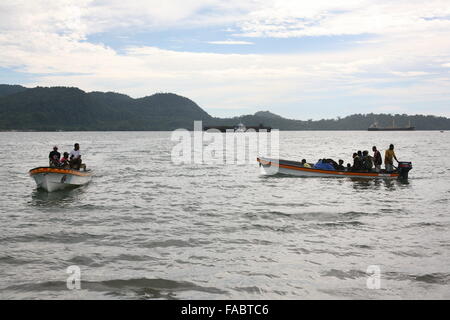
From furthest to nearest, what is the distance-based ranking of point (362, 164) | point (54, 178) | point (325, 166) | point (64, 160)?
point (325, 166), point (362, 164), point (64, 160), point (54, 178)

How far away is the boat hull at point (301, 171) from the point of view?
2948 cm

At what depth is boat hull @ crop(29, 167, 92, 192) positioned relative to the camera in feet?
73.5

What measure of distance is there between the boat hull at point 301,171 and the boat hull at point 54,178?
15395 mm

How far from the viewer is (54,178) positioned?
22828 mm

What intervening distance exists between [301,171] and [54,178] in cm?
1801

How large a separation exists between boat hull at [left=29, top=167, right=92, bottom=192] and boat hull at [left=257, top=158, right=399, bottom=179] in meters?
15.4

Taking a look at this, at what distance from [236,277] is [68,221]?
30.8 feet

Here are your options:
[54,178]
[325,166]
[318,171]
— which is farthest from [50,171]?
[325,166]

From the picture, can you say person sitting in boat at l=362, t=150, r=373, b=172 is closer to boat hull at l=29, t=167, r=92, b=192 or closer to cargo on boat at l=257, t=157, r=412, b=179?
cargo on boat at l=257, t=157, r=412, b=179

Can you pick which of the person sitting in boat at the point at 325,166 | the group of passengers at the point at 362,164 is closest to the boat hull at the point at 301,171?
the person sitting in boat at the point at 325,166

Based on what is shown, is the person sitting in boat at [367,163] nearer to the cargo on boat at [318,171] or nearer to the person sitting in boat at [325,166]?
the cargo on boat at [318,171]

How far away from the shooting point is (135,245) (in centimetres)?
1260

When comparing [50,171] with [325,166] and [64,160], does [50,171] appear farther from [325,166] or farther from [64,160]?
[325,166]
